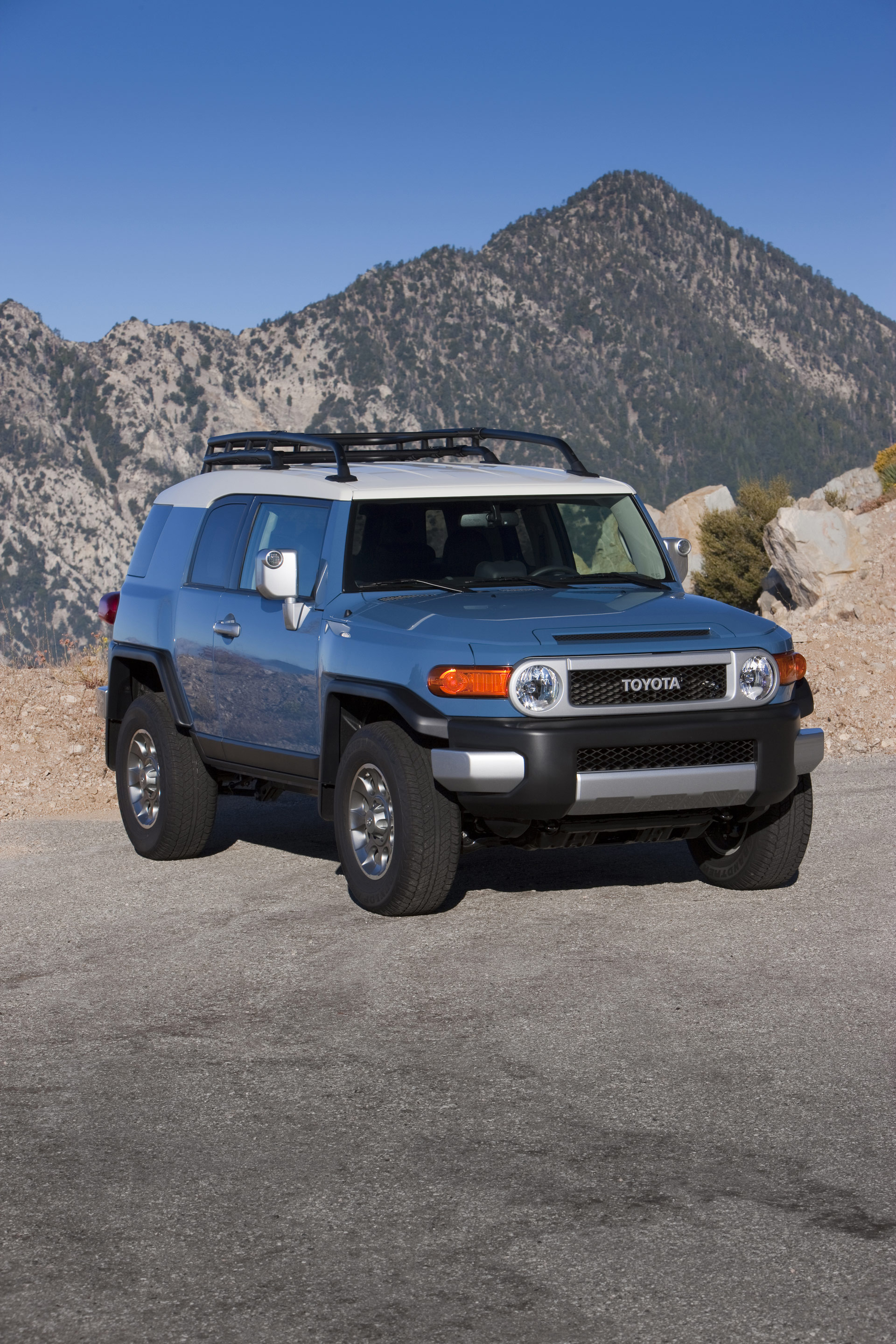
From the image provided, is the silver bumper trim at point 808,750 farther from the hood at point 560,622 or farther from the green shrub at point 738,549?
the green shrub at point 738,549

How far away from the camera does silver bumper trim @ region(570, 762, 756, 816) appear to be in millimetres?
6918

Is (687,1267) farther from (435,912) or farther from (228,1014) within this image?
(435,912)

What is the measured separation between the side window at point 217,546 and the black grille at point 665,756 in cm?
287

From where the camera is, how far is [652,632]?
723 centimetres

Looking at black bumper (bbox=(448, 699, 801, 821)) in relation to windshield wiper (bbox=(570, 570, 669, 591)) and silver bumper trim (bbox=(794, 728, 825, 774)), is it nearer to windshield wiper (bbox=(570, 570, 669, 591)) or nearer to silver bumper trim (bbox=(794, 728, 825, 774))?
silver bumper trim (bbox=(794, 728, 825, 774))

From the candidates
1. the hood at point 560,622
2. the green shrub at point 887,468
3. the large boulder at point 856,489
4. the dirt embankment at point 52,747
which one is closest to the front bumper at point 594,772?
the hood at point 560,622

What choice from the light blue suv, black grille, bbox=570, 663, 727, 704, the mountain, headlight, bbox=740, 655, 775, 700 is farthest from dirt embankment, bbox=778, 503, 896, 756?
the mountain

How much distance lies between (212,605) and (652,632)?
2888 millimetres

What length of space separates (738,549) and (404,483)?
2360 inches

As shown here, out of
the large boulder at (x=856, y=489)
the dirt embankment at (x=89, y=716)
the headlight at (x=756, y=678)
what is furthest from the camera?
the large boulder at (x=856, y=489)

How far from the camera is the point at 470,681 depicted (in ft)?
23.1

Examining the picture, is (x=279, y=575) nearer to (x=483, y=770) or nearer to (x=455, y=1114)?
(x=483, y=770)

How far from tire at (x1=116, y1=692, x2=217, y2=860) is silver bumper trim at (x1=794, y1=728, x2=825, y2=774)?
359cm

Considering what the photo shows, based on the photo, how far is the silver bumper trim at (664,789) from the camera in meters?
6.92
